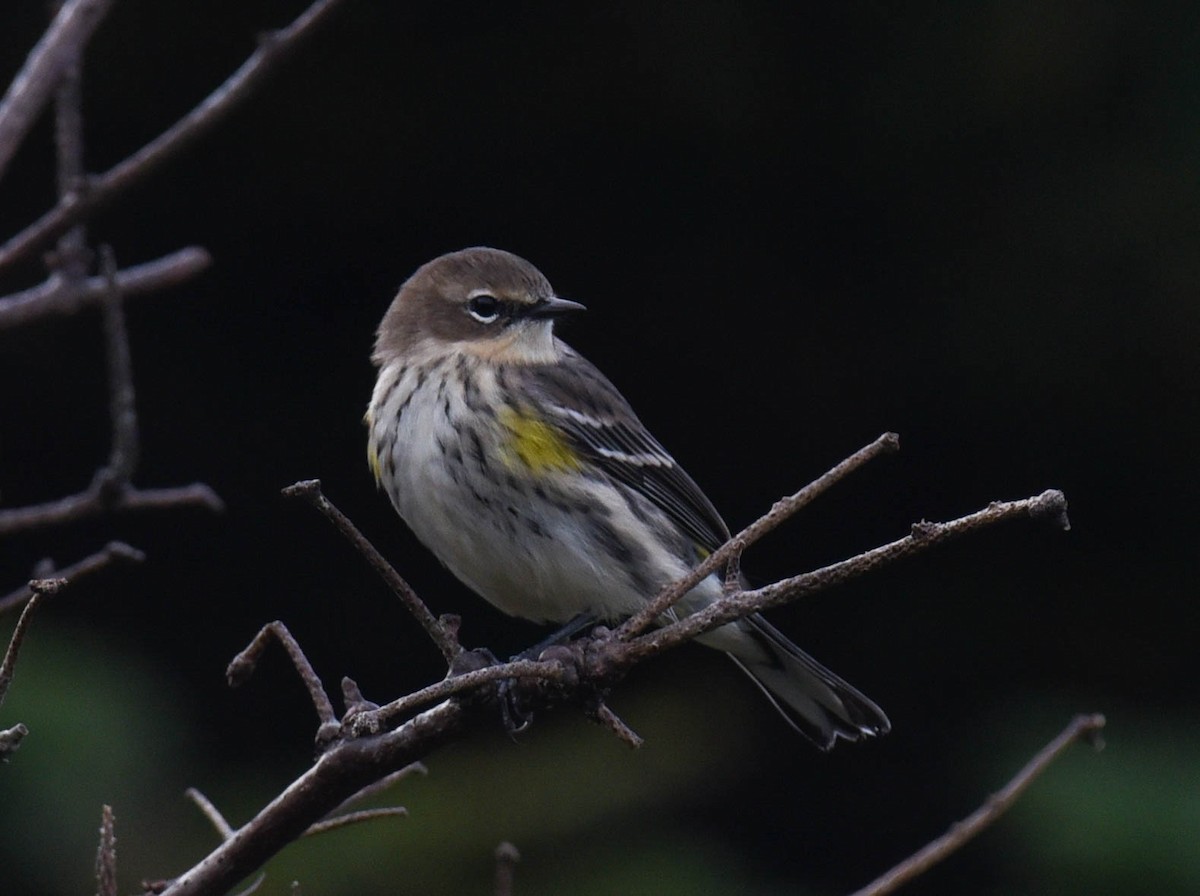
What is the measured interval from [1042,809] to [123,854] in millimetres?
2581

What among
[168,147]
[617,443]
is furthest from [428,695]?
[617,443]

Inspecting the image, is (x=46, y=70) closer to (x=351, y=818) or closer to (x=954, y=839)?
(x=351, y=818)

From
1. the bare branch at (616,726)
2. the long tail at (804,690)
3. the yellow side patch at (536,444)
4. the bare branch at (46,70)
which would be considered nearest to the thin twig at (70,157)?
the bare branch at (46,70)

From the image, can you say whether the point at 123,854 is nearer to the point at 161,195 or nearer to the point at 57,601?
the point at 57,601

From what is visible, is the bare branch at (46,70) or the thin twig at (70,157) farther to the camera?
the thin twig at (70,157)

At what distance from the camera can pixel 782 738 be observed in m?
5.60

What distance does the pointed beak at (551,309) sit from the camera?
11.8 ft

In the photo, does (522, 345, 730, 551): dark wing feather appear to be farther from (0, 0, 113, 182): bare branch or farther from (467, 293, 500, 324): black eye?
(0, 0, 113, 182): bare branch

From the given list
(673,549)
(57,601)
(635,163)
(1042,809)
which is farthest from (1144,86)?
(57,601)

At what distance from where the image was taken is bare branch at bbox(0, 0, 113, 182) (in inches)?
89.2

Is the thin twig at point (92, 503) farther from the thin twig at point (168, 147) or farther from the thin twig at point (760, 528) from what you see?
the thin twig at point (760, 528)

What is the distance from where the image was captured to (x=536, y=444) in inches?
128

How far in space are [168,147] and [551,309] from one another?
4.90 feet

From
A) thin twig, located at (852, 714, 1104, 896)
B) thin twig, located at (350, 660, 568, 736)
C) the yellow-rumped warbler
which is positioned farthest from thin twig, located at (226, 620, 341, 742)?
the yellow-rumped warbler
